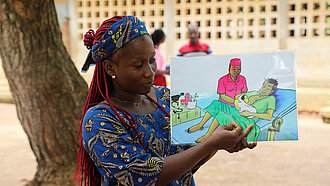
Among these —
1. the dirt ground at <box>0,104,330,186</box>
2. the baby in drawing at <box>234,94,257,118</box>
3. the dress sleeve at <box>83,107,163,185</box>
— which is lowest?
the dirt ground at <box>0,104,330,186</box>

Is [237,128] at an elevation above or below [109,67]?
below

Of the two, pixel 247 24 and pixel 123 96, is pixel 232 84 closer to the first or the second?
pixel 123 96

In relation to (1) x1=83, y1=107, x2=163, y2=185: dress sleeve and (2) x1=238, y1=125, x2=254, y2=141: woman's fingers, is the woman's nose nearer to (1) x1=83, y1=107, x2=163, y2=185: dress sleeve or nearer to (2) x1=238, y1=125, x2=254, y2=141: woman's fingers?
(1) x1=83, y1=107, x2=163, y2=185: dress sleeve

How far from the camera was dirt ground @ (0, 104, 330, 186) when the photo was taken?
474 cm

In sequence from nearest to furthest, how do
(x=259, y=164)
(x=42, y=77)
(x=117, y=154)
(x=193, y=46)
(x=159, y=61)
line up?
(x=117, y=154), (x=42, y=77), (x=259, y=164), (x=159, y=61), (x=193, y=46)

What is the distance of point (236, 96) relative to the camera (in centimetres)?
159

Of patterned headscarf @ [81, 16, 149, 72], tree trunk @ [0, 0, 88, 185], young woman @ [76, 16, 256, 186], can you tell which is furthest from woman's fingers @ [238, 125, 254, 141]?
tree trunk @ [0, 0, 88, 185]

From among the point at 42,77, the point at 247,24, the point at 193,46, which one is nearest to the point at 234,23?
the point at 247,24

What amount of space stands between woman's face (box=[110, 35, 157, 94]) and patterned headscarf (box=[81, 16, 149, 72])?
19 millimetres

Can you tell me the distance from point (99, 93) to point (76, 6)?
9377 mm

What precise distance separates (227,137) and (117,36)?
1.74ft

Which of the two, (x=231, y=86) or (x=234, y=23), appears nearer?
(x=231, y=86)

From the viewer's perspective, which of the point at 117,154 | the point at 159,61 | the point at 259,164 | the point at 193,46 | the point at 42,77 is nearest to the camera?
the point at 117,154

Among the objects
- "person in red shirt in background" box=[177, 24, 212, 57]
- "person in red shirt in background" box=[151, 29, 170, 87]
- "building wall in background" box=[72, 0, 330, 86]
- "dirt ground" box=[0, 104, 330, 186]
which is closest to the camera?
"dirt ground" box=[0, 104, 330, 186]
